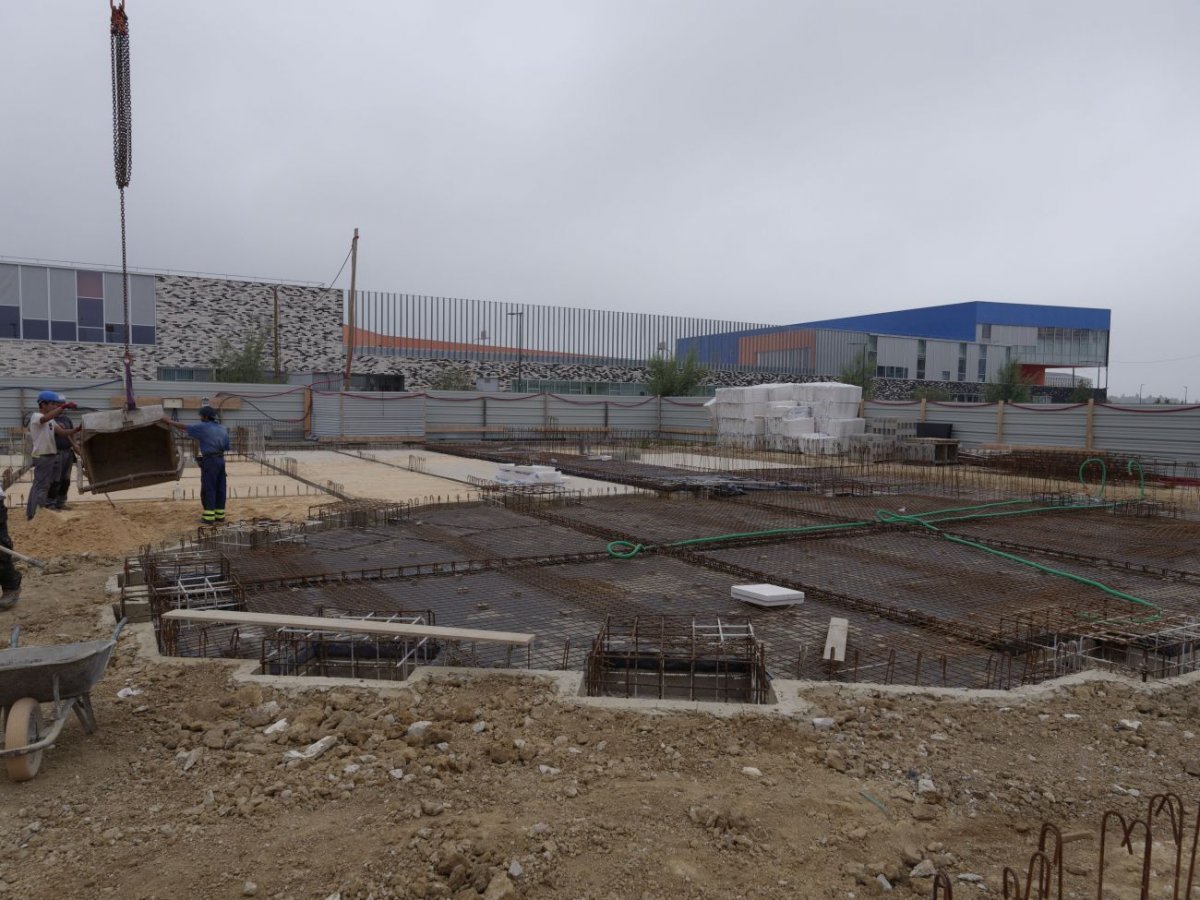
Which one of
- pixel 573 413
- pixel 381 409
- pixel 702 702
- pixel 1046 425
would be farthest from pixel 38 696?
pixel 573 413

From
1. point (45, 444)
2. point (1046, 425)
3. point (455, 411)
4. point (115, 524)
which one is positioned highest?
point (1046, 425)

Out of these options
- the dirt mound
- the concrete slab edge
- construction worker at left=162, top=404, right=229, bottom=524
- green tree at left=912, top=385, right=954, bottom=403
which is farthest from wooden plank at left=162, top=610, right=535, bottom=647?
green tree at left=912, top=385, right=954, bottom=403

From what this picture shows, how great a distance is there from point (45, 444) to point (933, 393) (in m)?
42.4

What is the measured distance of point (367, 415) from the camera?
2606 cm

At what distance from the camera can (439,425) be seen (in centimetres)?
2836

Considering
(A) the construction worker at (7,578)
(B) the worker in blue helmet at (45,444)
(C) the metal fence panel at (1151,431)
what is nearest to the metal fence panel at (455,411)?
(B) the worker in blue helmet at (45,444)

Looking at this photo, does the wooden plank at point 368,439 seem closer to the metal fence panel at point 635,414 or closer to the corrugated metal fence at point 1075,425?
the metal fence panel at point 635,414

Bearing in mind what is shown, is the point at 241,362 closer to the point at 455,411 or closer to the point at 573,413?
the point at 455,411

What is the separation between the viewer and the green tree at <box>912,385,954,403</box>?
144 ft

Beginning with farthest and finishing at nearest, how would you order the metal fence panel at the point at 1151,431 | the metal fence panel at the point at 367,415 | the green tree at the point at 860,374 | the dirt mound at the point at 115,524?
the green tree at the point at 860,374 < the metal fence panel at the point at 367,415 < the metal fence panel at the point at 1151,431 < the dirt mound at the point at 115,524

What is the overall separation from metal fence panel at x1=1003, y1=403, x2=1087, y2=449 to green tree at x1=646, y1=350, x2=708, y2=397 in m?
15.8

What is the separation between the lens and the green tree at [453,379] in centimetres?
3694

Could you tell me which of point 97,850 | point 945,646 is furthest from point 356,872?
point 945,646

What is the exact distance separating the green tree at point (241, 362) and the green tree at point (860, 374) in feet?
86.0
